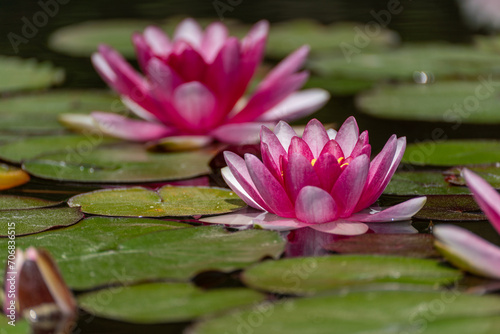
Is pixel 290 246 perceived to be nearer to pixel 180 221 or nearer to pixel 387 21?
pixel 180 221

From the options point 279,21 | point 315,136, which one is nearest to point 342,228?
point 315,136

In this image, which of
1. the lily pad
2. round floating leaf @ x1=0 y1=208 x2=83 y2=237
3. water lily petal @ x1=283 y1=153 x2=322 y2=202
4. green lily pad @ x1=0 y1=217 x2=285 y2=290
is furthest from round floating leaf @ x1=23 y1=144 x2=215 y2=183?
water lily petal @ x1=283 y1=153 x2=322 y2=202

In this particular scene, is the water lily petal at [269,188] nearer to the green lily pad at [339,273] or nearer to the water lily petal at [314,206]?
the water lily petal at [314,206]

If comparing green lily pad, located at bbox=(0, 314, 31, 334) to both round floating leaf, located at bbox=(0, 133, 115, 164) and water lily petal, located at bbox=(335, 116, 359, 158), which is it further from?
round floating leaf, located at bbox=(0, 133, 115, 164)

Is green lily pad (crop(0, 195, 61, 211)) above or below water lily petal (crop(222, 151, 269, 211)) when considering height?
below

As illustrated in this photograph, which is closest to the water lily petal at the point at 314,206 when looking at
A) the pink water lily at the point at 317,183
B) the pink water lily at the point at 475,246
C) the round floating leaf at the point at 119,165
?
the pink water lily at the point at 317,183

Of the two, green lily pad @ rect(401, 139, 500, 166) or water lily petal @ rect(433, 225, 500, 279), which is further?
green lily pad @ rect(401, 139, 500, 166)

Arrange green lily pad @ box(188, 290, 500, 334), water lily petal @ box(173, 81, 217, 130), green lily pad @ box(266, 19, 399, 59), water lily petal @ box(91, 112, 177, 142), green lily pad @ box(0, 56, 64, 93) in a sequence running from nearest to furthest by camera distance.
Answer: green lily pad @ box(188, 290, 500, 334), water lily petal @ box(173, 81, 217, 130), water lily petal @ box(91, 112, 177, 142), green lily pad @ box(0, 56, 64, 93), green lily pad @ box(266, 19, 399, 59)

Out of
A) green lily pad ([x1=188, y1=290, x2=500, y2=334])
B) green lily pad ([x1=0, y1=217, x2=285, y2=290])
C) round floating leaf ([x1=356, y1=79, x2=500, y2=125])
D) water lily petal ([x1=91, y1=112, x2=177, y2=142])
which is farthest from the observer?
round floating leaf ([x1=356, y1=79, x2=500, y2=125])
